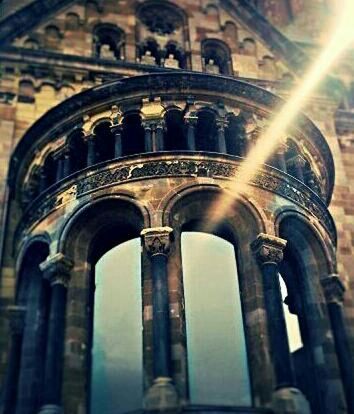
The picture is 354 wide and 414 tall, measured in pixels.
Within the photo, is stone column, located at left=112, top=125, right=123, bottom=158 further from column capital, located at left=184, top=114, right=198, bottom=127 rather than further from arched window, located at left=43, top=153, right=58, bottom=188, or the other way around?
arched window, located at left=43, top=153, right=58, bottom=188

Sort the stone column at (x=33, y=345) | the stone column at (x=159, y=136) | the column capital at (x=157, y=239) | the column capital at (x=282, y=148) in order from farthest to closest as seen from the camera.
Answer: the column capital at (x=282, y=148) → the stone column at (x=159, y=136) → the stone column at (x=33, y=345) → the column capital at (x=157, y=239)

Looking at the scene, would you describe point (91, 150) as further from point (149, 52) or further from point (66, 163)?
point (149, 52)

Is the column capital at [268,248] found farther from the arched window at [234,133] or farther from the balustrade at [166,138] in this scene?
the arched window at [234,133]

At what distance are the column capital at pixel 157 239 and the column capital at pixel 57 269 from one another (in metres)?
2.03

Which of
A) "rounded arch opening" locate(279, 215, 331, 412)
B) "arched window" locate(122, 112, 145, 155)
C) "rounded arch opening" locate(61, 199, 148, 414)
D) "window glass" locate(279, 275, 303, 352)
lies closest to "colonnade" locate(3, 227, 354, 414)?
"rounded arch opening" locate(279, 215, 331, 412)

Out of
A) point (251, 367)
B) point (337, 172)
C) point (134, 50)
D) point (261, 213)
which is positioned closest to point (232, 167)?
point (261, 213)

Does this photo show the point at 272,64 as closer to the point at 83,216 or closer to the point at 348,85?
the point at 348,85

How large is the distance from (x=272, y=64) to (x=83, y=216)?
13040 mm

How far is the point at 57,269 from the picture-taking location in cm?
1777

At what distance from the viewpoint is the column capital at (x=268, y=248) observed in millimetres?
17733

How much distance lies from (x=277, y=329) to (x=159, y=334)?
272cm

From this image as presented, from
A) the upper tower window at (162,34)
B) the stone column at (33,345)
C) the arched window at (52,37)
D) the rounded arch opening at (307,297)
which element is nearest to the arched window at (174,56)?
the upper tower window at (162,34)

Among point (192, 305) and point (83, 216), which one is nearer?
point (192, 305)

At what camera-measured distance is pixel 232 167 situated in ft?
63.3
